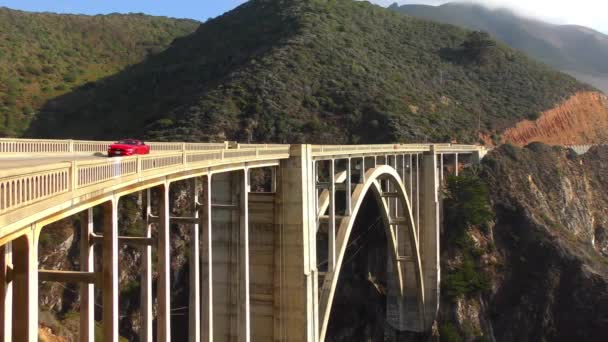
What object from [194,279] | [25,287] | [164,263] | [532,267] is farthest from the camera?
[532,267]

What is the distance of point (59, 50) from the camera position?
92.9 m

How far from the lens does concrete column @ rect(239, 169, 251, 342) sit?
55.2 ft

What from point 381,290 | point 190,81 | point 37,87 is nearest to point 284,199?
point 381,290

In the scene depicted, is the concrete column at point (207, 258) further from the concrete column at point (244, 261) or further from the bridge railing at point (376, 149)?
the bridge railing at point (376, 149)

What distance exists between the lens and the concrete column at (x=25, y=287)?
6.85 meters

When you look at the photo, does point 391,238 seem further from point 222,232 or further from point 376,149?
point 222,232

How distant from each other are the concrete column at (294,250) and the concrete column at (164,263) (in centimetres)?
866

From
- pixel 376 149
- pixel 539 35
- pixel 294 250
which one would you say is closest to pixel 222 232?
pixel 294 250

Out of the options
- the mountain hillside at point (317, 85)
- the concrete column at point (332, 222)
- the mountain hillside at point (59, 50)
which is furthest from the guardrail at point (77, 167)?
the mountain hillside at point (59, 50)

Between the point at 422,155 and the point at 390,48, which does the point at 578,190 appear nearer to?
the point at 422,155

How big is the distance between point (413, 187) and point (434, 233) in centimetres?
316

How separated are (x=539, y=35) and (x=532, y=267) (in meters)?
162

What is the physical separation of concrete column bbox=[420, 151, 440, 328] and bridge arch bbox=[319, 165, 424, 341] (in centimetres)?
67

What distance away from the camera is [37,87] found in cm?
7819
